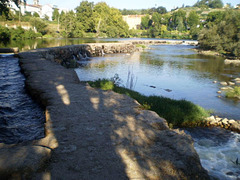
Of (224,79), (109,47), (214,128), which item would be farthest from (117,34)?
(214,128)

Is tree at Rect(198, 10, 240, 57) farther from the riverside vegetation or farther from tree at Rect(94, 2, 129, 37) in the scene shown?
tree at Rect(94, 2, 129, 37)

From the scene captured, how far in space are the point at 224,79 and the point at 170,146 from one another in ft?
45.8

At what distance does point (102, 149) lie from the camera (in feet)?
Result: 9.52

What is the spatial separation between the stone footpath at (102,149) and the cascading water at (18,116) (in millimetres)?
477

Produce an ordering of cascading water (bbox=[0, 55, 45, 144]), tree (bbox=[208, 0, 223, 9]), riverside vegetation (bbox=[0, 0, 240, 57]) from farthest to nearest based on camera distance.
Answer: tree (bbox=[208, 0, 223, 9]), riverside vegetation (bbox=[0, 0, 240, 57]), cascading water (bbox=[0, 55, 45, 144])

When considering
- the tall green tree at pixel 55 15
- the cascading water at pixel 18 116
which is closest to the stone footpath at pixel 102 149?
the cascading water at pixel 18 116

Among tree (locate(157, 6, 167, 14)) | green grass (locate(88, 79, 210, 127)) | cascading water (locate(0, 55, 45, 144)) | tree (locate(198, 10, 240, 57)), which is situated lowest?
green grass (locate(88, 79, 210, 127))

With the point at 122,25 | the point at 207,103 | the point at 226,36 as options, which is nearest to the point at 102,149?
the point at 207,103

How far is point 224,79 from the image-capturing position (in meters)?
15.1

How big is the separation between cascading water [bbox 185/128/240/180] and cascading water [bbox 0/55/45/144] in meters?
3.66

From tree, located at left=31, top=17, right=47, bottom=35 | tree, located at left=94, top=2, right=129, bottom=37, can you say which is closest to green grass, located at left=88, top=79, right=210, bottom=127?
tree, located at left=31, top=17, right=47, bottom=35

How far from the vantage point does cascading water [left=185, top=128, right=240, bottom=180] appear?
14.1ft

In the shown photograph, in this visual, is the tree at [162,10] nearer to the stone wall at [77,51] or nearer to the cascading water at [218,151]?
the stone wall at [77,51]

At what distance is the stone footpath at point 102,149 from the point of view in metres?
2.38
